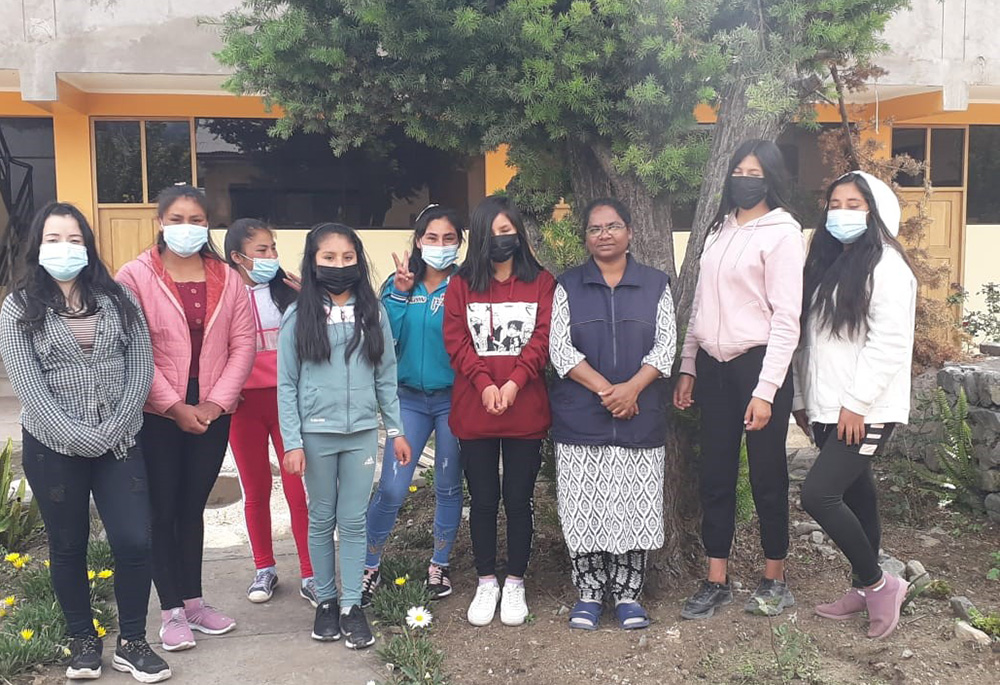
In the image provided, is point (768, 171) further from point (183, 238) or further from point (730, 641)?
point (183, 238)

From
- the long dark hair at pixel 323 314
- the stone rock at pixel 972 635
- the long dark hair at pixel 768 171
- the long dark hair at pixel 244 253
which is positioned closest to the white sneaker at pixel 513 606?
the long dark hair at pixel 323 314

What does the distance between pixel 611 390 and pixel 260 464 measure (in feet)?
5.58

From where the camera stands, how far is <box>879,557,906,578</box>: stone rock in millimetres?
4118

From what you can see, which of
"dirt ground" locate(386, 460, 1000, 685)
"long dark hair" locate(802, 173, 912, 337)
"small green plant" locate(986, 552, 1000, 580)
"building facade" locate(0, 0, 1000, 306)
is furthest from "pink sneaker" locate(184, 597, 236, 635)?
"building facade" locate(0, 0, 1000, 306)

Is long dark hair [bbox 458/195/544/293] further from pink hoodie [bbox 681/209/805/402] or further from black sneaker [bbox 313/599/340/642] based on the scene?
black sneaker [bbox 313/599/340/642]

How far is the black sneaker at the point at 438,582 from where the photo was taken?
164 inches

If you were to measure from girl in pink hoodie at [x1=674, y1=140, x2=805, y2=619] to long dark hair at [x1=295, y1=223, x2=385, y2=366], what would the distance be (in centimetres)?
133

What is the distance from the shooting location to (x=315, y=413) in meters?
3.63

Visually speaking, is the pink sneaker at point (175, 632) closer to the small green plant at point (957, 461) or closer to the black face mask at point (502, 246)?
the black face mask at point (502, 246)

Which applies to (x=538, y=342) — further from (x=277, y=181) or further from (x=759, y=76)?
(x=277, y=181)

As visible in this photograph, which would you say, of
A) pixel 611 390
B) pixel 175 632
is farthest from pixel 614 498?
pixel 175 632

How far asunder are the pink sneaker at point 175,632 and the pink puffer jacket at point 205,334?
883mm

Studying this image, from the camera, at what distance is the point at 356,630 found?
3.72 metres

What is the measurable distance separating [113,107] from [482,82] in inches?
282
